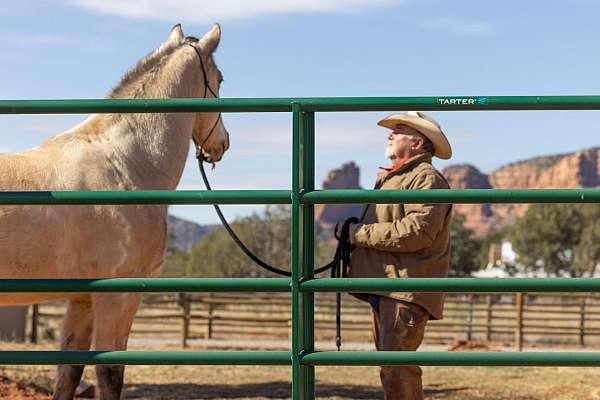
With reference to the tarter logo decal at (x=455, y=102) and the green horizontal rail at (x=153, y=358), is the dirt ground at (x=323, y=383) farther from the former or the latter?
the tarter logo decal at (x=455, y=102)

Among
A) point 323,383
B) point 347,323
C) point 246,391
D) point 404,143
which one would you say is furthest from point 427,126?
point 347,323

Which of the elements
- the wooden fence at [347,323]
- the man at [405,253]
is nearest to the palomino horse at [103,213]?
the man at [405,253]

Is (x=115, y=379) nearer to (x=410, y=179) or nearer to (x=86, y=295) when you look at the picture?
(x=86, y=295)

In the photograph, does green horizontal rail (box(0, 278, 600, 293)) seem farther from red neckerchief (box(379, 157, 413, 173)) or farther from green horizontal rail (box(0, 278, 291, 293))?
red neckerchief (box(379, 157, 413, 173))

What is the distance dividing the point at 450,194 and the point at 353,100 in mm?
467

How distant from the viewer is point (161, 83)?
5.93 m

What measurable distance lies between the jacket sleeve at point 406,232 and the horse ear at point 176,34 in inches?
89.7

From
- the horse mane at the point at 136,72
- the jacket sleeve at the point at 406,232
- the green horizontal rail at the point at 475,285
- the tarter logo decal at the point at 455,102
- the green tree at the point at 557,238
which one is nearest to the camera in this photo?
the green horizontal rail at the point at 475,285

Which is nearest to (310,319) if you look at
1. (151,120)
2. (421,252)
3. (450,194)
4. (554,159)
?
(450,194)

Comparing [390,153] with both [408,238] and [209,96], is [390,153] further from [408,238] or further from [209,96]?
[209,96]

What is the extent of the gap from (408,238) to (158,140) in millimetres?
1883

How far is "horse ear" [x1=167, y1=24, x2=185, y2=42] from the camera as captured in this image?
6.16m

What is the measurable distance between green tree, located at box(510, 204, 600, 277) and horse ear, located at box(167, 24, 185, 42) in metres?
54.0

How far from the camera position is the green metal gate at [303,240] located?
3326 millimetres
